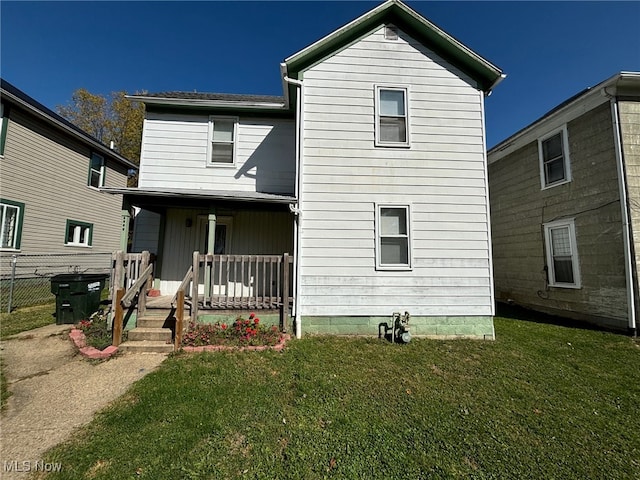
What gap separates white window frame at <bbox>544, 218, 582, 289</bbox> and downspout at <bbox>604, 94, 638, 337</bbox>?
1.13 metres

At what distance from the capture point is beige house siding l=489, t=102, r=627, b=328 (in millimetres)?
6930

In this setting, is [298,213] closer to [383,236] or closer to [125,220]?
[383,236]

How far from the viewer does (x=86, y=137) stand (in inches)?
460

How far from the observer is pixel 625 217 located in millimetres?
6641

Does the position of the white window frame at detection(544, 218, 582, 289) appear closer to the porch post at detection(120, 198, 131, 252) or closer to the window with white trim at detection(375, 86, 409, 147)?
the window with white trim at detection(375, 86, 409, 147)

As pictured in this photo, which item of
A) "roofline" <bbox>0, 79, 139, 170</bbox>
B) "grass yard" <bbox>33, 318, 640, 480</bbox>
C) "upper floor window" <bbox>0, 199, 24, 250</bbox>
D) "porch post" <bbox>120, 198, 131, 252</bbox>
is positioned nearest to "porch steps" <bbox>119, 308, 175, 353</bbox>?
"grass yard" <bbox>33, 318, 640, 480</bbox>

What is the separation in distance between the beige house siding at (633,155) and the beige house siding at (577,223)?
0.71ft

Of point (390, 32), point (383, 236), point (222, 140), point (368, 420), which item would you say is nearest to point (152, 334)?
point (368, 420)

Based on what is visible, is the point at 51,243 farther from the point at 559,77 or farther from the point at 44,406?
the point at 559,77

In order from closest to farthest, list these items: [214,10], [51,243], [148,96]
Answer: [148,96] < [214,10] < [51,243]

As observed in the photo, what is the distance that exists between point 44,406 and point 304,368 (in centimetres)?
329

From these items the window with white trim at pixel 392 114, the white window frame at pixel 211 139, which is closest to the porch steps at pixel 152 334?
the white window frame at pixel 211 139

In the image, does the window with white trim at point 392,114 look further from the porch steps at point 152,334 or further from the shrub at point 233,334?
the porch steps at point 152,334

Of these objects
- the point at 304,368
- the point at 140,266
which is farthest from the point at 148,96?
the point at 304,368
